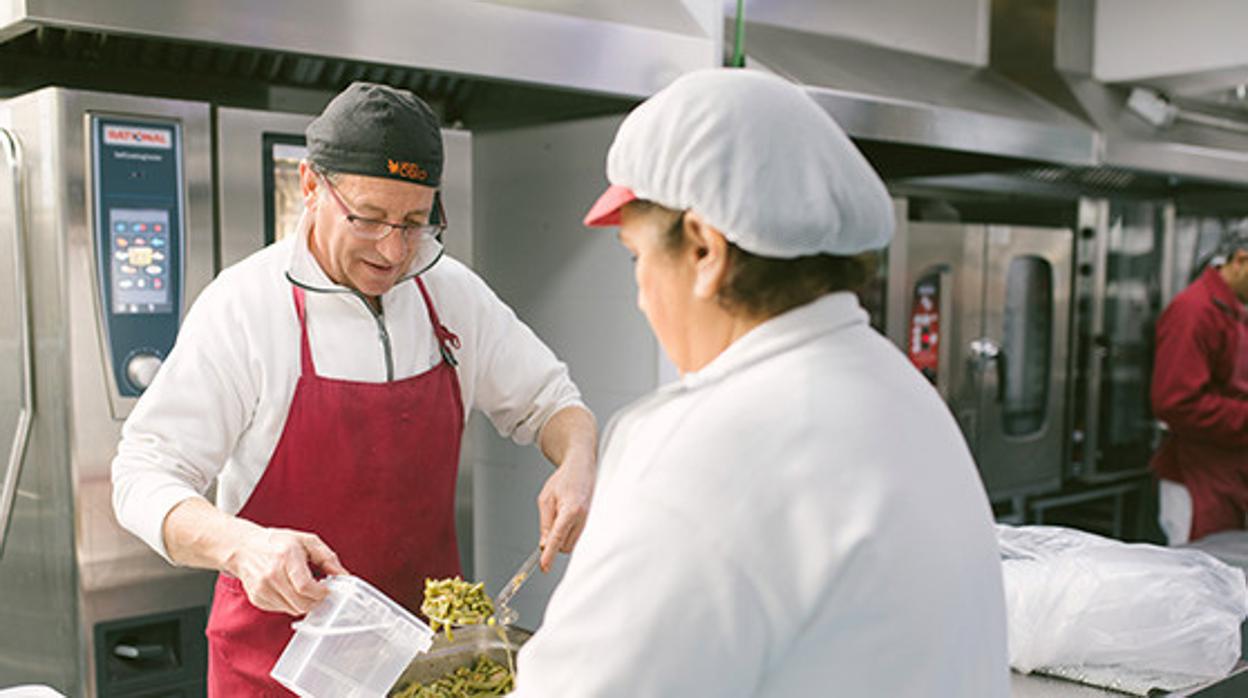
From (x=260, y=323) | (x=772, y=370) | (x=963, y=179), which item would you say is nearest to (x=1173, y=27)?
(x=963, y=179)

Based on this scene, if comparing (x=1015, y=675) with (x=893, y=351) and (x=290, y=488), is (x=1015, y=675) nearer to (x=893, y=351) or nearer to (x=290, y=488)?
(x=893, y=351)

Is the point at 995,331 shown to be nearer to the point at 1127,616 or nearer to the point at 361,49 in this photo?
the point at 1127,616

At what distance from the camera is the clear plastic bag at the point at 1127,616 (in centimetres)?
180

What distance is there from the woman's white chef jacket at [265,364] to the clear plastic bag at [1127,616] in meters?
0.90

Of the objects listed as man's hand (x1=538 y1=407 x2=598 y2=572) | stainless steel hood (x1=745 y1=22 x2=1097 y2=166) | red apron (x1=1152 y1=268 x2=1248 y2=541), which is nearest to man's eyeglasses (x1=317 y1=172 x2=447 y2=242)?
man's hand (x1=538 y1=407 x2=598 y2=572)

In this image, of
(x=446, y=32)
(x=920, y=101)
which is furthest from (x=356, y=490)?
(x=920, y=101)

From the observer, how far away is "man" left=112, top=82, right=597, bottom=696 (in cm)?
179

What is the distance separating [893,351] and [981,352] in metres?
3.51

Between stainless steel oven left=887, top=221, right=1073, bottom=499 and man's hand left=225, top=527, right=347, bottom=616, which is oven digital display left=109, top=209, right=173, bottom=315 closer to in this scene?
man's hand left=225, top=527, right=347, bottom=616

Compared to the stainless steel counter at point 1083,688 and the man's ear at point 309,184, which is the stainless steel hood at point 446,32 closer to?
the man's ear at point 309,184

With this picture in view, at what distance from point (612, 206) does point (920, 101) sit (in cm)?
265

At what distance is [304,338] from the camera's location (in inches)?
76.0

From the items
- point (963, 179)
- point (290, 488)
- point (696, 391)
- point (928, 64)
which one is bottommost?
point (290, 488)

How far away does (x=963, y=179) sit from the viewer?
461cm
